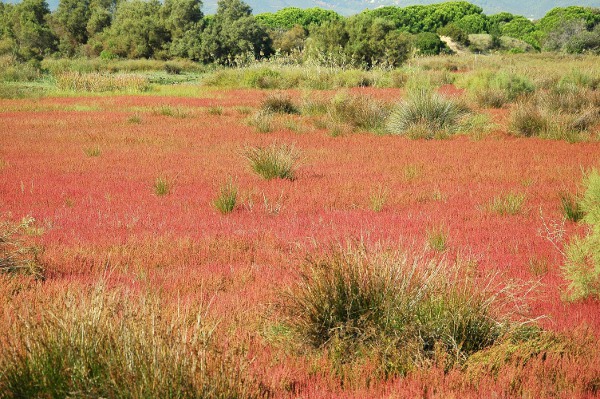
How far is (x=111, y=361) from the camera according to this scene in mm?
3354

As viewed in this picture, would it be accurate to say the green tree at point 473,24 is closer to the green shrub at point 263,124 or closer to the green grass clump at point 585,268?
the green shrub at point 263,124

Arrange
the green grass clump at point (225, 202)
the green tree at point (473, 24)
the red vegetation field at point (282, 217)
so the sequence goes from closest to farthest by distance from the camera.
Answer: the red vegetation field at point (282, 217)
the green grass clump at point (225, 202)
the green tree at point (473, 24)

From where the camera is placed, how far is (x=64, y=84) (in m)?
34.8

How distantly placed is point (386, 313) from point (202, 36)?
60.5m

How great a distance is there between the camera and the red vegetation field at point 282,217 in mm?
4262

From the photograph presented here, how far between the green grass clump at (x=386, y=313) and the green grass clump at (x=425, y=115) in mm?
13727

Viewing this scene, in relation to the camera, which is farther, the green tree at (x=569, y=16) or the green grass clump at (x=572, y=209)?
the green tree at (x=569, y=16)

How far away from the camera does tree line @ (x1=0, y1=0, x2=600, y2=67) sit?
5028 cm

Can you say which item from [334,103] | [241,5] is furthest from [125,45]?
[334,103]

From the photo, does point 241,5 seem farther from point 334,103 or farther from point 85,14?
point 334,103

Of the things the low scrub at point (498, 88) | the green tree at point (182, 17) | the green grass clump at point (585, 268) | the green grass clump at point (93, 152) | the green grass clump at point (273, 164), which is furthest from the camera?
the green tree at point (182, 17)

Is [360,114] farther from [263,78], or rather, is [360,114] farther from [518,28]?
[518,28]

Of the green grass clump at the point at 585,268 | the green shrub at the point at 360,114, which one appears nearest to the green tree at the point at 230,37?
the green shrub at the point at 360,114

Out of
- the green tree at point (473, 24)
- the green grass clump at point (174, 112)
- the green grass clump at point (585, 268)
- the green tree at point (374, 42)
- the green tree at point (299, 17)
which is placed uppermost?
the green tree at point (299, 17)
